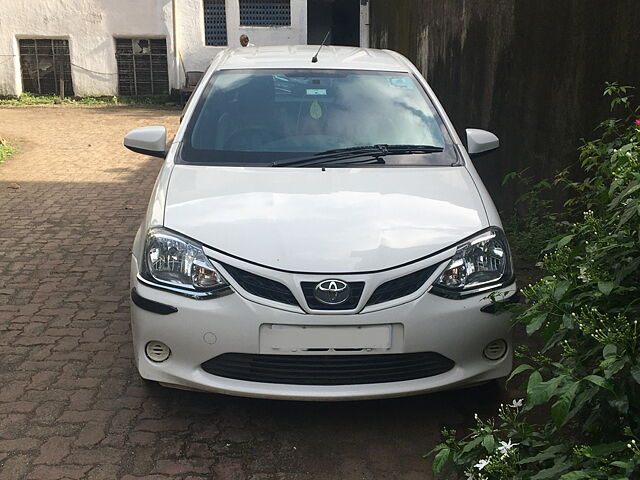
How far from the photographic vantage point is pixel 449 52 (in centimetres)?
915

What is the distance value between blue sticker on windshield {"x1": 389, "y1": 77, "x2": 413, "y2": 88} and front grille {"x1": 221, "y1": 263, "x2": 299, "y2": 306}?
209cm

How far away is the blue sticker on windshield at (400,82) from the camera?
4.74m

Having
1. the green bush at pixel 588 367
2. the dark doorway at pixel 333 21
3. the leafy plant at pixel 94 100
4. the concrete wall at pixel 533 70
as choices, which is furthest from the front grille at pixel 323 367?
the dark doorway at pixel 333 21

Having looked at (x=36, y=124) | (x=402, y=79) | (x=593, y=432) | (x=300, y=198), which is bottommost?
(x=36, y=124)

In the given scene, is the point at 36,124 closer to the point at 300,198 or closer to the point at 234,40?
the point at 234,40

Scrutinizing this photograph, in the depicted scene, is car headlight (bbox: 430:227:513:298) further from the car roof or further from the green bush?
the car roof

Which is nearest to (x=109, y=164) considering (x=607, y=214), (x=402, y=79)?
(x=402, y=79)

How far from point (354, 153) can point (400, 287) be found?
1189 mm

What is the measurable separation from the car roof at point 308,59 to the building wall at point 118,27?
15.0 m

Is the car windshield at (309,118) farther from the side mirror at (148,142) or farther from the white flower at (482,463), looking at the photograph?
the white flower at (482,463)

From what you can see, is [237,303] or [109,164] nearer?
[237,303]

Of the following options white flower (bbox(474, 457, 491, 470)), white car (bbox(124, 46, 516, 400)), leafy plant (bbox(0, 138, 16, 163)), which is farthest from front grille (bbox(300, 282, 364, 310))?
leafy plant (bbox(0, 138, 16, 163))

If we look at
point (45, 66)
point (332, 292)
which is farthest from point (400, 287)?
point (45, 66)

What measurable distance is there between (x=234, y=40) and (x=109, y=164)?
32.7ft
